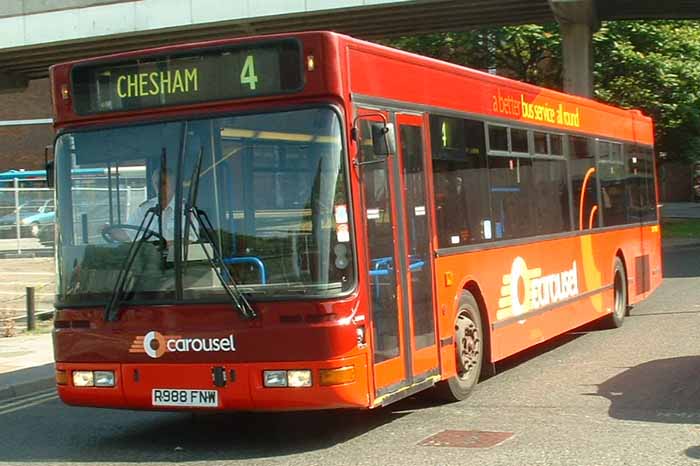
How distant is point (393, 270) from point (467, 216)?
183 centimetres

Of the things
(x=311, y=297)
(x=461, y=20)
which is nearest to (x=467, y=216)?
(x=311, y=297)

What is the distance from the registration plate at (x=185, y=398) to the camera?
25.6 ft

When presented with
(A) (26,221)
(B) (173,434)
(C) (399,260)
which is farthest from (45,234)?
(C) (399,260)

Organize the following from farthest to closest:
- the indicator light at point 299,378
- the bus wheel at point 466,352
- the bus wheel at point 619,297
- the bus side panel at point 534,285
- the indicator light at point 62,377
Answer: the bus wheel at point 619,297 < the bus side panel at point 534,285 < the bus wheel at point 466,352 < the indicator light at point 62,377 < the indicator light at point 299,378

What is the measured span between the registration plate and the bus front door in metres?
1.15

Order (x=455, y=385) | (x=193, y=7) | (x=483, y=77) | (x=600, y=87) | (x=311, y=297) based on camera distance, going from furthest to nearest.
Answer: (x=600, y=87), (x=193, y=7), (x=483, y=77), (x=455, y=385), (x=311, y=297)

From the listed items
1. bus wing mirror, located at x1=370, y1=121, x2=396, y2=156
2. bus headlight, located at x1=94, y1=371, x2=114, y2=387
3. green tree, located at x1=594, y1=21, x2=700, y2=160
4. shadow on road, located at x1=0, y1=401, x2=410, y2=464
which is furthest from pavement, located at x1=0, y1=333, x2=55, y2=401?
green tree, located at x1=594, y1=21, x2=700, y2=160

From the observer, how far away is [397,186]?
8.59 m

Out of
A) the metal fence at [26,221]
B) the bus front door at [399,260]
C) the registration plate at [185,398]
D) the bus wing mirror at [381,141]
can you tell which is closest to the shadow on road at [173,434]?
the registration plate at [185,398]

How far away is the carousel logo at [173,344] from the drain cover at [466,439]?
1.59m

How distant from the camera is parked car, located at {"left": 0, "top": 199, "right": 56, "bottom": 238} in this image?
2581 centimetres

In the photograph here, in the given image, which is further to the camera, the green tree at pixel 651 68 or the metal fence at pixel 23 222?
the green tree at pixel 651 68

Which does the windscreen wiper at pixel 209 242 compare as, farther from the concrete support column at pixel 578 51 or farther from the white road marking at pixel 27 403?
the concrete support column at pixel 578 51

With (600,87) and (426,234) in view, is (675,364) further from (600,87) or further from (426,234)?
(600,87)
